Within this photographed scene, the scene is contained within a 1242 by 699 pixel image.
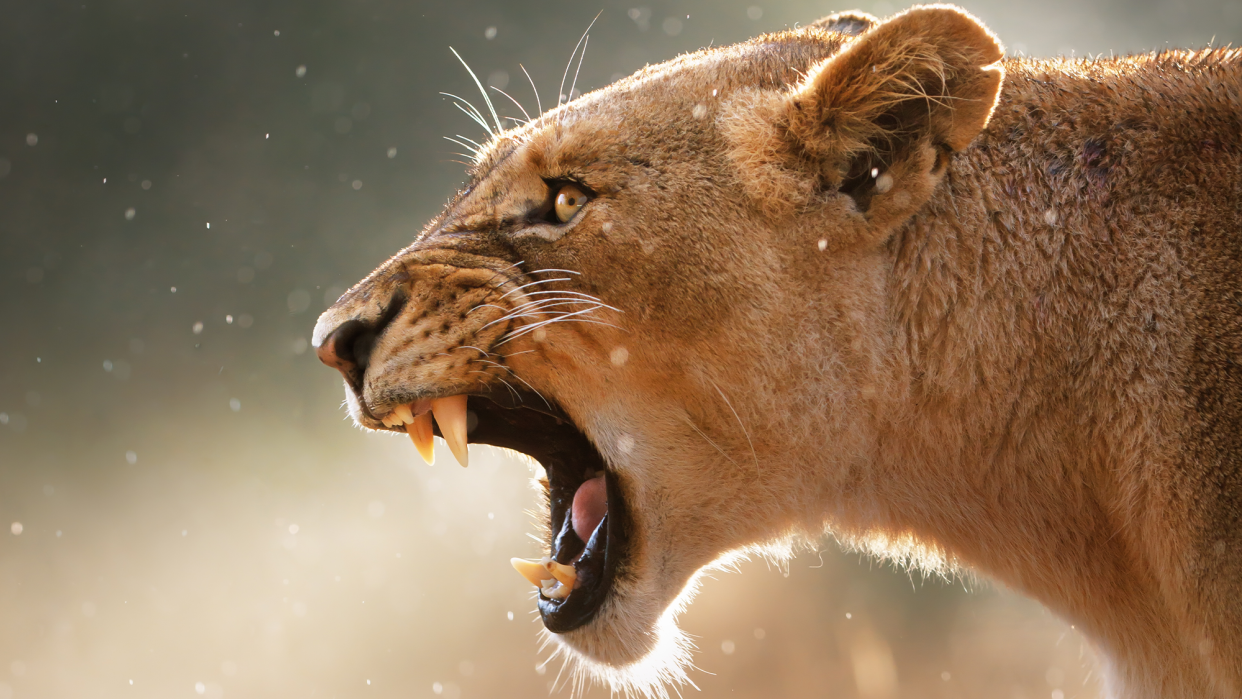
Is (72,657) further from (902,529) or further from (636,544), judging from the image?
(902,529)

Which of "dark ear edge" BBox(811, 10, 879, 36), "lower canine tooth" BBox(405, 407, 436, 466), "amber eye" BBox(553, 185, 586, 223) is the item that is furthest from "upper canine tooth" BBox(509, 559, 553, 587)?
"dark ear edge" BBox(811, 10, 879, 36)

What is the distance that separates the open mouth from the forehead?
1.99ft

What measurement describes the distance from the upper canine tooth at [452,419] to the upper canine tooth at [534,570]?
0.35 m

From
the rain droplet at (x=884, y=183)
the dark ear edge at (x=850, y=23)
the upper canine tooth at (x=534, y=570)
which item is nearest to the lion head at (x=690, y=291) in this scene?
the rain droplet at (x=884, y=183)

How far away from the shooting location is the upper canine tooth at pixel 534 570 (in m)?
2.39

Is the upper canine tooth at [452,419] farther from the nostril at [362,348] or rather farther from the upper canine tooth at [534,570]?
the upper canine tooth at [534,570]

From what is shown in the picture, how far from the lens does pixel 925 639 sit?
7145mm

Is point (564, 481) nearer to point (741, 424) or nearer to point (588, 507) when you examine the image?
point (588, 507)

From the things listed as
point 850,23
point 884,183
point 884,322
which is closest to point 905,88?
point 884,183

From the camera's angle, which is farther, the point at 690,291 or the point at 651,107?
the point at 651,107

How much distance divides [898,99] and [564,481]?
1366 mm

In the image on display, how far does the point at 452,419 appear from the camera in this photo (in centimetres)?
226

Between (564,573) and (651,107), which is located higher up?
(651,107)

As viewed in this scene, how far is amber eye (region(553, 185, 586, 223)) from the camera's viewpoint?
85.8 inches
